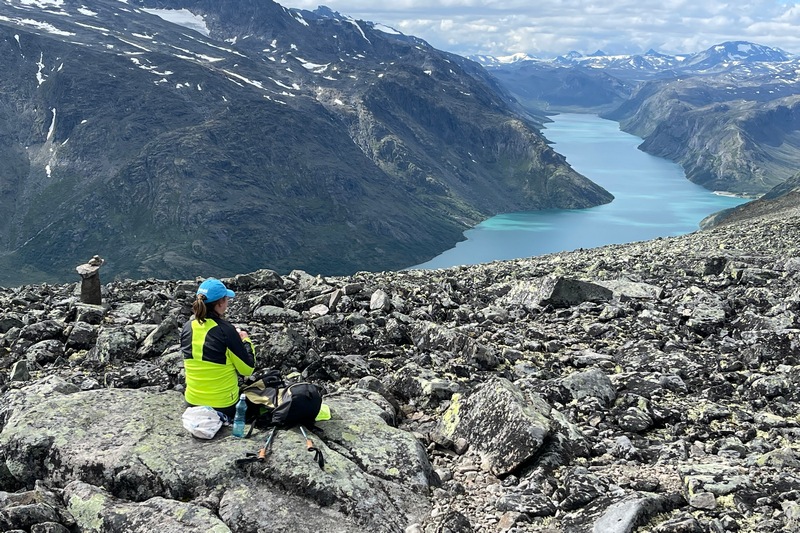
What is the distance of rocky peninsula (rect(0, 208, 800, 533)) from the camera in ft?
29.7

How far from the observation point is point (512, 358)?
16.9 metres

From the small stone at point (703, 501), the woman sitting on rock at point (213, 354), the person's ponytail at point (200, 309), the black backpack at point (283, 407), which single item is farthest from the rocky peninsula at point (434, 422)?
the person's ponytail at point (200, 309)

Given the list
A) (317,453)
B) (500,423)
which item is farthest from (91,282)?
(500,423)

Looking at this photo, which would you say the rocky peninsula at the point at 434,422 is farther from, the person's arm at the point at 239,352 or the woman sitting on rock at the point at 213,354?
the person's arm at the point at 239,352

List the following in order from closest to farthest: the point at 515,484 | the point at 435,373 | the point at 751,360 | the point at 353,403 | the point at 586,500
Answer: the point at 586,500 < the point at 515,484 < the point at 353,403 < the point at 435,373 < the point at 751,360

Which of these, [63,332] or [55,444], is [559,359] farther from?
[63,332]

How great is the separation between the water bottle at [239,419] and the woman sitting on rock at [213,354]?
324 millimetres

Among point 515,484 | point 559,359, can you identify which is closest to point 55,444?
point 515,484

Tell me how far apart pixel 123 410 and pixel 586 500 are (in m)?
8.04

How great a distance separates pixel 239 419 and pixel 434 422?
4359 millimetres

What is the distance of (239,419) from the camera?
10.5 metres

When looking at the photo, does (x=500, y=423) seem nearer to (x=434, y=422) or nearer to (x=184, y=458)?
(x=434, y=422)

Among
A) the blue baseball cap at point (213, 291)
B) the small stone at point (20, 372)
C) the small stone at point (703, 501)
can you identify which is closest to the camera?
the small stone at point (703, 501)

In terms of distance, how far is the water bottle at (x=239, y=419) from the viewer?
10352 mm
